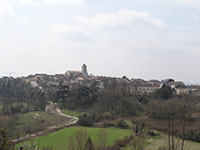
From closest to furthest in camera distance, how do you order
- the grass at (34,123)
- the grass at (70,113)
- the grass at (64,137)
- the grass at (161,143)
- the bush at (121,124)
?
the grass at (161,143), the grass at (64,137), the grass at (34,123), the bush at (121,124), the grass at (70,113)

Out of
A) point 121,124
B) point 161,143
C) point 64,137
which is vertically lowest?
point 64,137

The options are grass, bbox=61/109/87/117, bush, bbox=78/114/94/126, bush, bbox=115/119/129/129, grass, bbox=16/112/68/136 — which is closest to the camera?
grass, bbox=16/112/68/136

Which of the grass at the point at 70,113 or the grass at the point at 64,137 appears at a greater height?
the grass at the point at 70,113

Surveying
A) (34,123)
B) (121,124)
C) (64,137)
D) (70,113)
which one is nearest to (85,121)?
(121,124)

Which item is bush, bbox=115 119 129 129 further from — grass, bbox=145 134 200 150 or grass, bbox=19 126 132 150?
grass, bbox=145 134 200 150

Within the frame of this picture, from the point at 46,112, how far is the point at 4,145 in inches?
1089

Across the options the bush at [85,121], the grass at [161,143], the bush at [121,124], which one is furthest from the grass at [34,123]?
the grass at [161,143]

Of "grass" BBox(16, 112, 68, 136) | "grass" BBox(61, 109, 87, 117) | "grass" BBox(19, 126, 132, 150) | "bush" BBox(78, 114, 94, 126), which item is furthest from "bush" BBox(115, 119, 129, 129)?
"grass" BBox(61, 109, 87, 117)

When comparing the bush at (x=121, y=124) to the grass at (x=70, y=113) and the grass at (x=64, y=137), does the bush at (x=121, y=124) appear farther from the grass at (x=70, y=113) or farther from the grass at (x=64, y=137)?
the grass at (x=70, y=113)

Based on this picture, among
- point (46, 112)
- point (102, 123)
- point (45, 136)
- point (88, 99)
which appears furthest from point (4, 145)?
point (88, 99)

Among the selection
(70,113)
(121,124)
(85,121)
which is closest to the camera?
(121,124)

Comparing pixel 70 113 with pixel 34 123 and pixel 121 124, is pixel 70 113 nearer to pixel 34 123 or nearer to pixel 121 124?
pixel 34 123

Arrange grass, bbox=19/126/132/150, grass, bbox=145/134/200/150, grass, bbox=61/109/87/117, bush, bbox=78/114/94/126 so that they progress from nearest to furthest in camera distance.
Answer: grass, bbox=145/134/200/150 → grass, bbox=19/126/132/150 → bush, bbox=78/114/94/126 → grass, bbox=61/109/87/117

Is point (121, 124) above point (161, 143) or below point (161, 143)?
above
